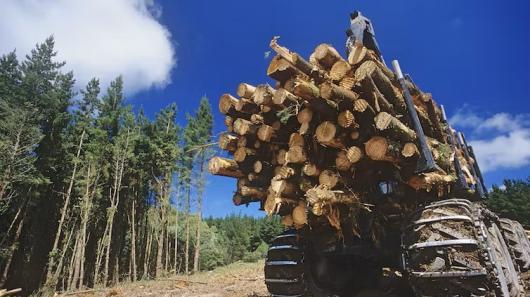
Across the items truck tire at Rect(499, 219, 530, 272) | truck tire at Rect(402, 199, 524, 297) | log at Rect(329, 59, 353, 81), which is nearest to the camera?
truck tire at Rect(402, 199, 524, 297)

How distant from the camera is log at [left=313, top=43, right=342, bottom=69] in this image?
14.4 feet

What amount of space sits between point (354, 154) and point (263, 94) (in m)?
1.42

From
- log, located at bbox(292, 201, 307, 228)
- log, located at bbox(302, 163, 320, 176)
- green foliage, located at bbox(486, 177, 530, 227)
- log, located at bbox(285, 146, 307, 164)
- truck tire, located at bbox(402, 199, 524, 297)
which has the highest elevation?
green foliage, located at bbox(486, 177, 530, 227)

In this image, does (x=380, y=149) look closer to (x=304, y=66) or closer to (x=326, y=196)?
(x=326, y=196)

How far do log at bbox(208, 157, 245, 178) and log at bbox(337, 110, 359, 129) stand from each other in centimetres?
188

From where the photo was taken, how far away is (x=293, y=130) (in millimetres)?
4793

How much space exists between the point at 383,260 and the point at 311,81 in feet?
9.33

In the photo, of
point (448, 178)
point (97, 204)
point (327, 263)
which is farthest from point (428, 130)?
point (97, 204)

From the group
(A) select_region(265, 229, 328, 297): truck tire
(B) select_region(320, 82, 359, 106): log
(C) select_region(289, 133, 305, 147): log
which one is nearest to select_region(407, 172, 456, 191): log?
(B) select_region(320, 82, 359, 106): log

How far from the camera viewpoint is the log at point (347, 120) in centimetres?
412

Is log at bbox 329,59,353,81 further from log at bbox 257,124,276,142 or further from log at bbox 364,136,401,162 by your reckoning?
log at bbox 257,124,276,142

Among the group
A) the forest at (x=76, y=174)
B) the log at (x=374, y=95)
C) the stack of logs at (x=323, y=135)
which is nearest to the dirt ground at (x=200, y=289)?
the stack of logs at (x=323, y=135)

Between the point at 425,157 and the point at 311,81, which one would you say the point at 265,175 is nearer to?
the point at 311,81

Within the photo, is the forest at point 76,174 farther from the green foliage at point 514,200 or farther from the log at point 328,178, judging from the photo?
the green foliage at point 514,200
